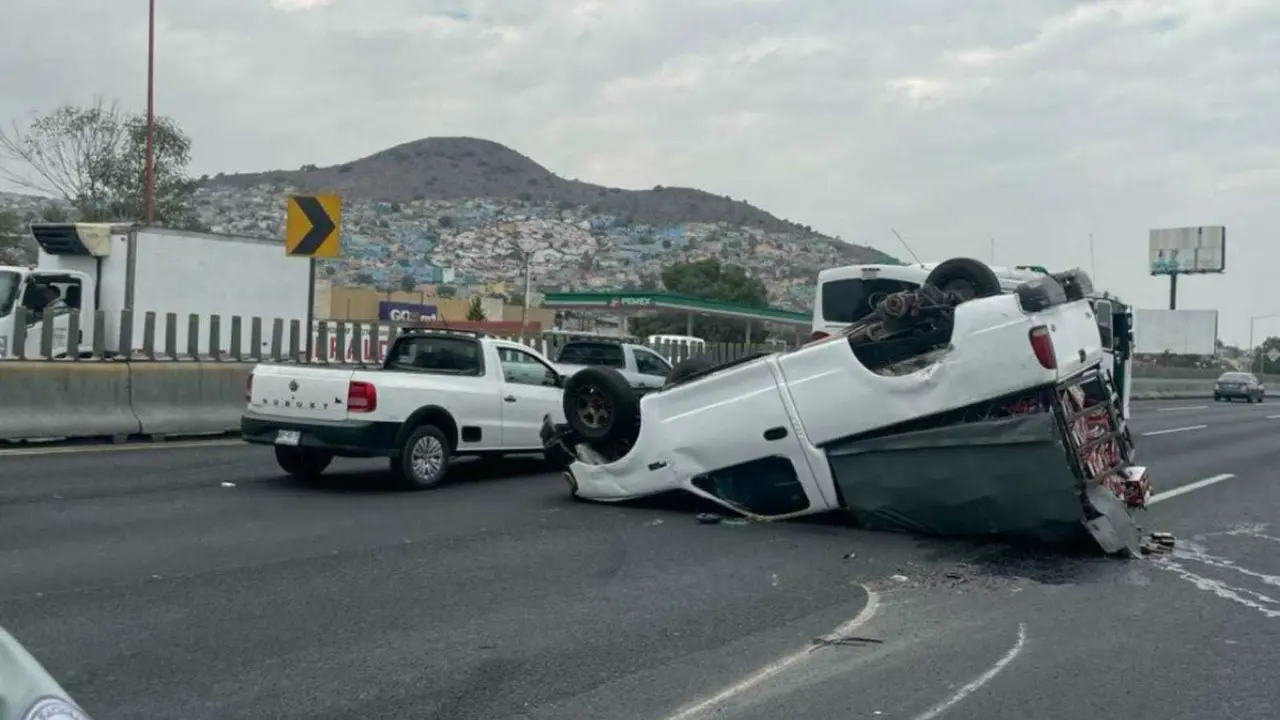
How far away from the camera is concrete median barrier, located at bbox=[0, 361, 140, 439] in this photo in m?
13.8

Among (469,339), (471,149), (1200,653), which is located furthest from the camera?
(471,149)

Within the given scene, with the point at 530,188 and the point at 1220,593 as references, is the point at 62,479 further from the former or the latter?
the point at 530,188

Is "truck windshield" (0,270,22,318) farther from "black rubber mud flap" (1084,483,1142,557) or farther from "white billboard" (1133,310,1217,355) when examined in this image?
"white billboard" (1133,310,1217,355)

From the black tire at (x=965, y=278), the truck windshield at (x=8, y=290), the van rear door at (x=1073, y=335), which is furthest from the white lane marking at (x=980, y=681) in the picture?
the truck windshield at (x=8, y=290)

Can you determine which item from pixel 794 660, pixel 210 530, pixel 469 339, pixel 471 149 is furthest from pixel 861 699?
pixel 471 149

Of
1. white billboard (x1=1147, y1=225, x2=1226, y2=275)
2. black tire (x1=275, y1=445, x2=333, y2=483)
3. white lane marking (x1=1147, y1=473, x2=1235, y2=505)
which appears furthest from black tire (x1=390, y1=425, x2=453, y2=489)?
white billboard (x1=1147, y1=225, x2=1226, y2=275)

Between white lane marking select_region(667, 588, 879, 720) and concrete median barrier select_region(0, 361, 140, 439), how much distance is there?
10529 mm

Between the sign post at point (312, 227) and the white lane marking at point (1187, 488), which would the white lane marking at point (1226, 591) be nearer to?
the white lane marking at point (1187, 488)

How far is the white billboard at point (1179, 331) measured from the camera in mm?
74688

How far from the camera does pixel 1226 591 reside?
8.25m

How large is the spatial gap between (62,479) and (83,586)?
15.5 ft

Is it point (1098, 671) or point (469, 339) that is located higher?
point (469, 339)

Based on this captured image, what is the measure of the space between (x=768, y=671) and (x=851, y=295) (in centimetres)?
1153

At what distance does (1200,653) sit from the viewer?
6574mm
